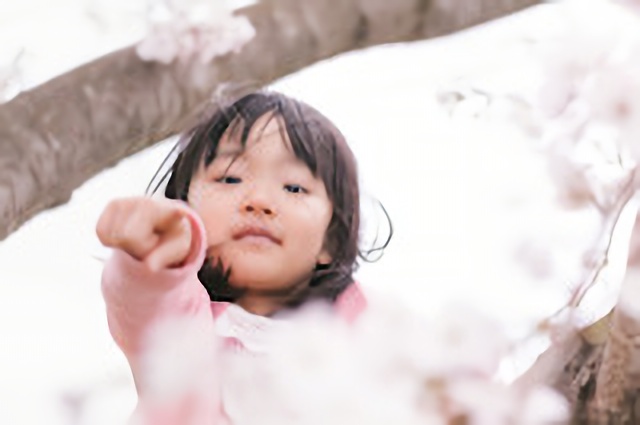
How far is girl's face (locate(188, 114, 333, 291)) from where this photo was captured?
666mm

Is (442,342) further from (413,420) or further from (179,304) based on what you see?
(179,304)

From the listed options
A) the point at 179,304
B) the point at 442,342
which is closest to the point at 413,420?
the point at 442,342

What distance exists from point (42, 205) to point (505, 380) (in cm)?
34

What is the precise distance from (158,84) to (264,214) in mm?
134

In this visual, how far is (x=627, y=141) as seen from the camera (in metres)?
0.67

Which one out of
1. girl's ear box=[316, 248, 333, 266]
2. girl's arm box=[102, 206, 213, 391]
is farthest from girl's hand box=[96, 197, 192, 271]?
girl's ear box=[316, 248, 333, 266]

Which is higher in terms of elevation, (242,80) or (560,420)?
(242,80)

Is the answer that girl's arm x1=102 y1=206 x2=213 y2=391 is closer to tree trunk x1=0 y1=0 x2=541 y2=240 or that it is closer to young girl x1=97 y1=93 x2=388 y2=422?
young girl x1=97 y1=93 x2=388 y2=422

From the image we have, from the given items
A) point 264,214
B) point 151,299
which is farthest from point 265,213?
point 151,299

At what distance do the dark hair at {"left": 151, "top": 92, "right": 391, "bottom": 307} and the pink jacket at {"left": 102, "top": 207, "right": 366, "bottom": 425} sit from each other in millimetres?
20

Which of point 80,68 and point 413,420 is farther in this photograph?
point 80,68

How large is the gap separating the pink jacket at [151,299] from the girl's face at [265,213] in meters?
0.03

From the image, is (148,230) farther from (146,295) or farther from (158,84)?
(158,84)

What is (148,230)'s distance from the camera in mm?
570
